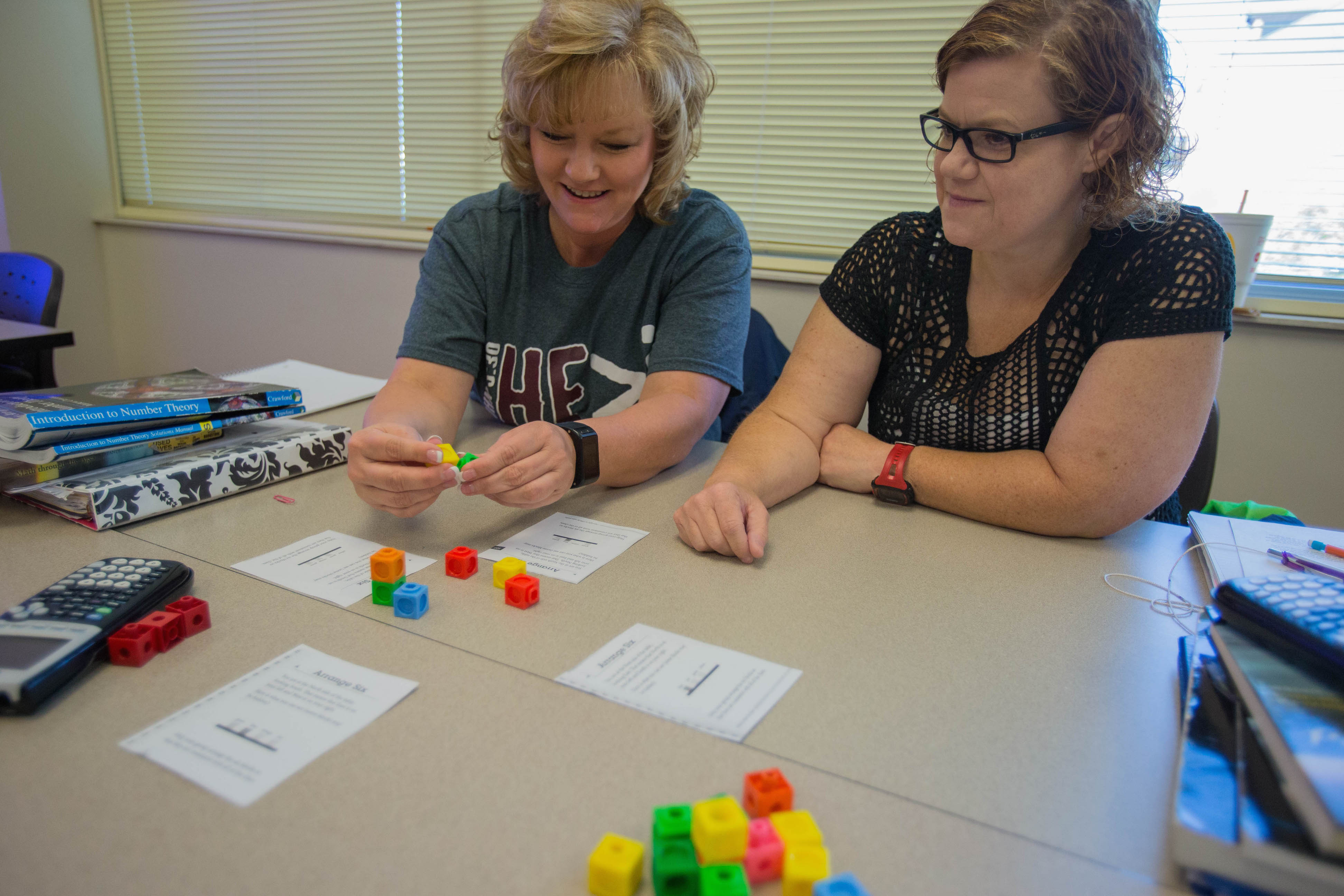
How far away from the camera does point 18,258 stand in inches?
106

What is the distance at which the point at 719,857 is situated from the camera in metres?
0.51

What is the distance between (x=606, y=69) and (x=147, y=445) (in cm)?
84

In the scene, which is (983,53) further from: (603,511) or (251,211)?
(251,211)

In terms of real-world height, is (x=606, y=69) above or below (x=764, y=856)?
above

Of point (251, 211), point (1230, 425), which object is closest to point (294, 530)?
point (1230, 425)

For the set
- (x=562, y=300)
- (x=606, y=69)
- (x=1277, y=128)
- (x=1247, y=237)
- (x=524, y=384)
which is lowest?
(x=524, y=384)

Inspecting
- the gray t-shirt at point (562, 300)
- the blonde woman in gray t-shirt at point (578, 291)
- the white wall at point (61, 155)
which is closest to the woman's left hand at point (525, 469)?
the blonde woman in gray t-shirt at point (578, 291)

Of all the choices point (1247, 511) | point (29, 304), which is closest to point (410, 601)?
point (1247, 511)

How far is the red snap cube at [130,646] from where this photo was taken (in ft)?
2.26

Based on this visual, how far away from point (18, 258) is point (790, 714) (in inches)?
127

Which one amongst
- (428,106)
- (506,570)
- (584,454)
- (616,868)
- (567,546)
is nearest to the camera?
(616,868)

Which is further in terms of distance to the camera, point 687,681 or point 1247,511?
point 1247,511

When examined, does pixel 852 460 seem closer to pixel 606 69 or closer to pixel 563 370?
pixel 563 370

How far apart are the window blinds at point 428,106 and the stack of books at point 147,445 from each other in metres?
0.63
